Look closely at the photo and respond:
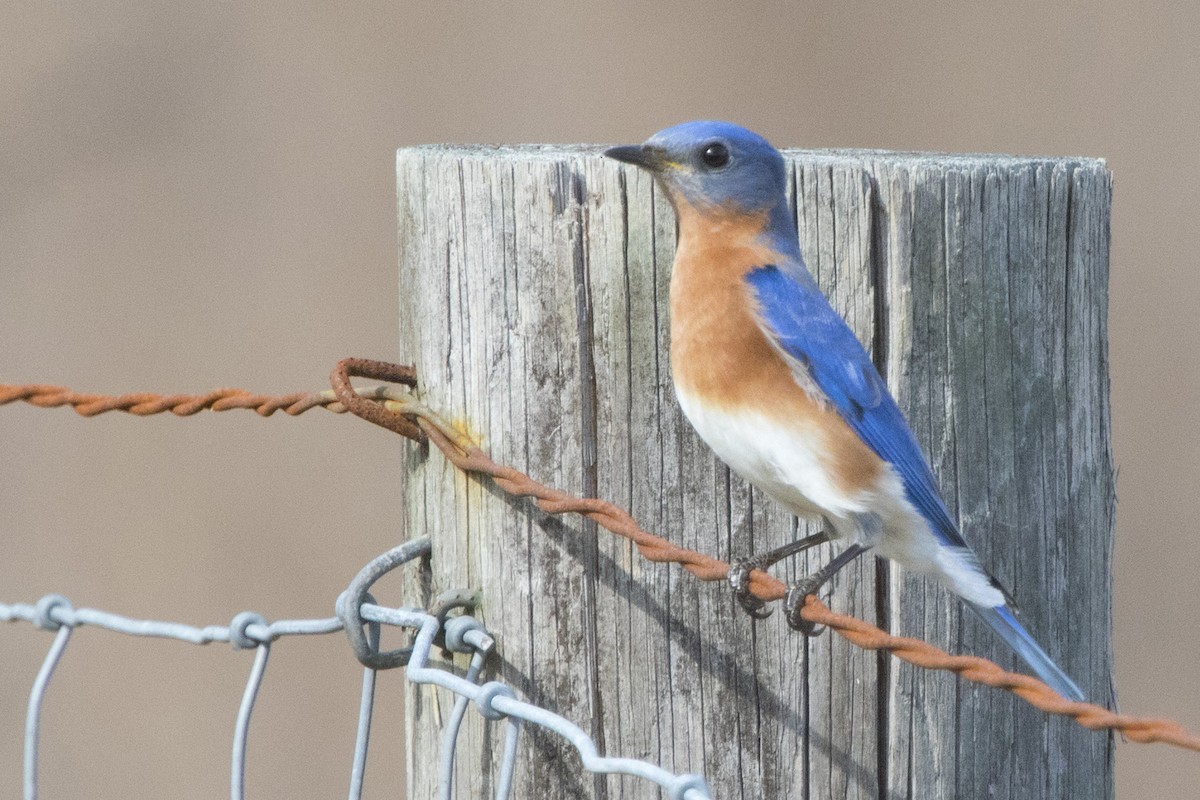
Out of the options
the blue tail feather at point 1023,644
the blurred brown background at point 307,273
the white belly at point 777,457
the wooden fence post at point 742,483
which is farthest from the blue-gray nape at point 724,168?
A: the blurred brown background at point 307,273

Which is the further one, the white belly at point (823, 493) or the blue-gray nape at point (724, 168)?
the blue-gray nape at point (724, 168)

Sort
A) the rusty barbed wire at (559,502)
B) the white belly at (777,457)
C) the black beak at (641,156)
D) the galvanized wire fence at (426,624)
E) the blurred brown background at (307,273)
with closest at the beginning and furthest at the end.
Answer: the rusty barbed wire at (559,502) → the galvanized wire fence at (426,624) → the white belly at (777,457) → the black beak at (641,156) → the blurred brown background at (307,273)

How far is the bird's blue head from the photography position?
9.31 feet

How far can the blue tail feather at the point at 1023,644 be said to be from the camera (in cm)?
259

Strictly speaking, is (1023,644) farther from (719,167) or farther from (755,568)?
(719,167)

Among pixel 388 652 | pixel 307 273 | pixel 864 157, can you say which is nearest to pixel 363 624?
pixel 388 652

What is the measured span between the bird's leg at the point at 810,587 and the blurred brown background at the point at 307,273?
Result: 4611mm

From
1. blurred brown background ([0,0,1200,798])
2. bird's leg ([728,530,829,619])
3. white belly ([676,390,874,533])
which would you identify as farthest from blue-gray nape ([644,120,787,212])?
blurred brown background ([0,0,1200,798])

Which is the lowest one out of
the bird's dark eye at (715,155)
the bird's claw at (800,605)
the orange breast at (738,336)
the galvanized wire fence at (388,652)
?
the galvanized wire fence at (388,652)

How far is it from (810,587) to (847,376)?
0.40 m

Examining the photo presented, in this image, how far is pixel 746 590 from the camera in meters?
2.47

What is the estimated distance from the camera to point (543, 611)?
2645 mm

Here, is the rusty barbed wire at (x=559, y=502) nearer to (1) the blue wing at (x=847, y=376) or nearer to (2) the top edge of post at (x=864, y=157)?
(1) the blue wing at (x=847, y=376)

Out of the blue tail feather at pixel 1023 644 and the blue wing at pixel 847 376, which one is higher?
the blue wing at pixel 847 376
